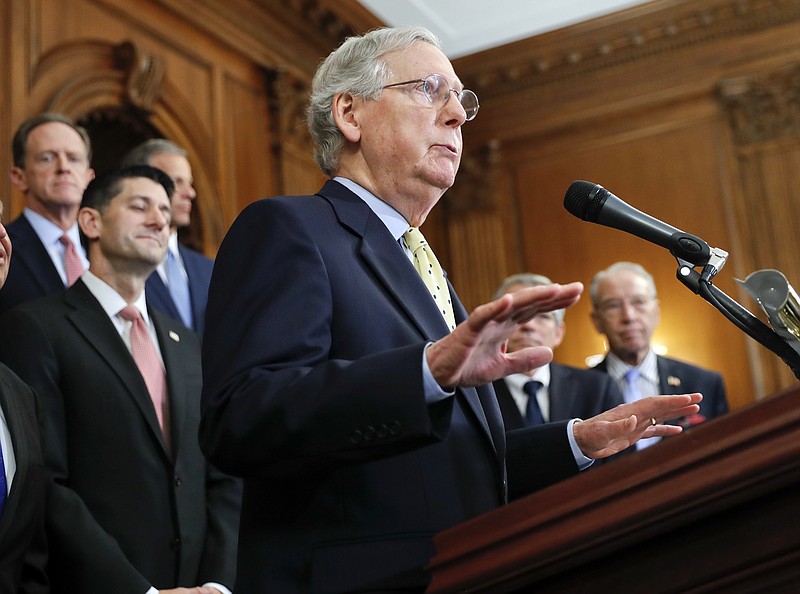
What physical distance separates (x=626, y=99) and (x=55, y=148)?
5761mm

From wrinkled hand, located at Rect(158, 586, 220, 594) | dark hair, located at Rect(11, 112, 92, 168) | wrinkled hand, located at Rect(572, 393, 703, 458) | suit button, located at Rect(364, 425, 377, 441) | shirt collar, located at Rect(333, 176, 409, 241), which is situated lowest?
wrinkled hand, located at Rect(158, 586, 220, 594)

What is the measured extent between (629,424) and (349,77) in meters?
0.86

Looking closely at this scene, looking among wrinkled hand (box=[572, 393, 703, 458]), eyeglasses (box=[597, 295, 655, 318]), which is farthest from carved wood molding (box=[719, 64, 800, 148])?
wrinkled hand (box=[572, 393, 703, 458])

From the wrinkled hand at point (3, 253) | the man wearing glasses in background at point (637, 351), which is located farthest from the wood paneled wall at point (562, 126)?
the wrinkled hand at point (3, 253)

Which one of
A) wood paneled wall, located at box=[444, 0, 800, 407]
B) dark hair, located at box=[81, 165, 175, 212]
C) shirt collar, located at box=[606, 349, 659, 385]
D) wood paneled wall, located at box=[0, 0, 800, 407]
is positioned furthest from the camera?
wood paneled wall, located at box=[444, 0, 800, 407]

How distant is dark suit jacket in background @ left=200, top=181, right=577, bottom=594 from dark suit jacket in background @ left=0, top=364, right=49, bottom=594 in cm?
98

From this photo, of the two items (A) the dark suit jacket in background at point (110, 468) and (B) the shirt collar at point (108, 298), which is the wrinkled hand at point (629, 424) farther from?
(B) the shirt collar at point (108, 298)

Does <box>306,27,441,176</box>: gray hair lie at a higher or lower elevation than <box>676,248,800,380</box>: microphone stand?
higher

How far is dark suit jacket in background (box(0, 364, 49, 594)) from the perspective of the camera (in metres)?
2.29

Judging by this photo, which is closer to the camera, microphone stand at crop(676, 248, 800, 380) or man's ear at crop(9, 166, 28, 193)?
microphone stand at crop(676, 248, 800, 380)

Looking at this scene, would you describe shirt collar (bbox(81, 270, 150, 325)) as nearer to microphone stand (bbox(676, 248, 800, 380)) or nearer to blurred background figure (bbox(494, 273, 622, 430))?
blurred background figure (bbox(494, 273, 622, 430))

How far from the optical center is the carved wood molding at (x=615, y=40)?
814 cm

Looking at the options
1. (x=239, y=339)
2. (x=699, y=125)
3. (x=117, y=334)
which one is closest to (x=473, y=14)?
(x=699, y=125)

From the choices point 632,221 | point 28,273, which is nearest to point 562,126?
point 28,273
